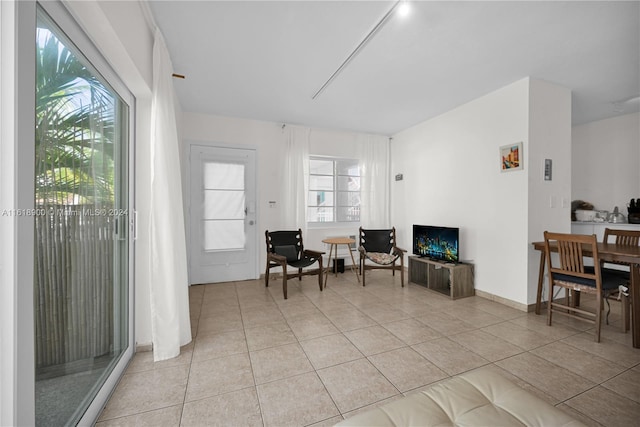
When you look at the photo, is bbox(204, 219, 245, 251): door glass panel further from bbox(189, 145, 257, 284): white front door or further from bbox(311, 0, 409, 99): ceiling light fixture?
bbox(311, 0, 409, 99): ceiling light fixture

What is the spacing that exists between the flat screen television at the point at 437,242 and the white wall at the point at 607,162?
2.76 metres

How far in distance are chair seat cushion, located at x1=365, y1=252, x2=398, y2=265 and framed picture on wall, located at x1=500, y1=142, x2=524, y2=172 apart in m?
1.91

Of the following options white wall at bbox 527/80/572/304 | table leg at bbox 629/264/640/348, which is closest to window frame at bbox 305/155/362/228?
white wall at bbox 527/80/572/304

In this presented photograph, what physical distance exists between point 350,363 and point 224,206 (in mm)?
3103

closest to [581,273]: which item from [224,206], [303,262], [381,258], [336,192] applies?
[381,258]

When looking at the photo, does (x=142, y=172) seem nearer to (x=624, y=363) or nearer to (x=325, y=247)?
(x=325, y=247)

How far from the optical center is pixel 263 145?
4359 mm

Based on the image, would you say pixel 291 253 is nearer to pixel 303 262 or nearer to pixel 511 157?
pixel 303 262

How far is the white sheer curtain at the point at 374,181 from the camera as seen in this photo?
4969 millimetres

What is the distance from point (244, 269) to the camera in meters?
4.28

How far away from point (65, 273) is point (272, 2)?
2158mm

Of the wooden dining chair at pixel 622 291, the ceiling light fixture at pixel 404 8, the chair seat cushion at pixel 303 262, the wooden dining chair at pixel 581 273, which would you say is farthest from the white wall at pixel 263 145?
the wooden dining chair at pixel 622 291

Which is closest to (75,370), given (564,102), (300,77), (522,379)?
(522,379)

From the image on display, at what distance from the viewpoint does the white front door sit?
401 cm
